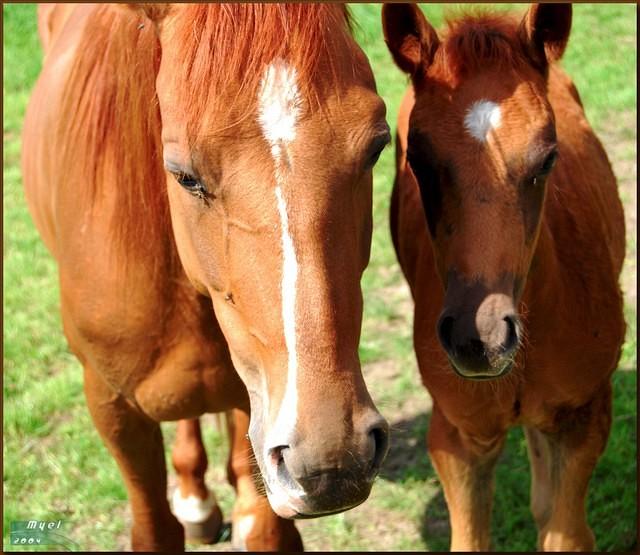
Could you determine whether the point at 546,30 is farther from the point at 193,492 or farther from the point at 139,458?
the point at 193,492

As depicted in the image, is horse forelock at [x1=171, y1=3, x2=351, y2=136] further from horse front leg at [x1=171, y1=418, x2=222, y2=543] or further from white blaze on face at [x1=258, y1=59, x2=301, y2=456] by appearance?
horse front leg at [x1=171, y1=418, x2=222, y2=543]

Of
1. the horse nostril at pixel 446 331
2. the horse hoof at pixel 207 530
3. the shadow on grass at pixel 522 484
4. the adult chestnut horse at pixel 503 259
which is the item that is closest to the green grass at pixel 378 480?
the shadow on grass at pixel 522 484

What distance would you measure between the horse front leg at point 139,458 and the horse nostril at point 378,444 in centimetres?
128

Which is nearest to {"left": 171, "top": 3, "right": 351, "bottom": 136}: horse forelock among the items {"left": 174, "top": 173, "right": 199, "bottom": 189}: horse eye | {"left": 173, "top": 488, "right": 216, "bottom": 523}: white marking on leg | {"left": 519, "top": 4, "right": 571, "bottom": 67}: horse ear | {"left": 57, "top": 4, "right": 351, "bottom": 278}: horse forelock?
{"left": 57, "top": 4, "right": 351, "bottom": 278}: horse forelock

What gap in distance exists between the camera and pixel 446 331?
2.63 metres

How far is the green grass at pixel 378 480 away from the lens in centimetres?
401

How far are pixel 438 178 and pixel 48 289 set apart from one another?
11.3 ft

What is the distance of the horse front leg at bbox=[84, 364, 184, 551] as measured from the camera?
10.5ft

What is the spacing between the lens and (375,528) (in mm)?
4035

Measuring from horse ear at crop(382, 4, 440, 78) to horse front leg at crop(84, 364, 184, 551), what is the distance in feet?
4.55

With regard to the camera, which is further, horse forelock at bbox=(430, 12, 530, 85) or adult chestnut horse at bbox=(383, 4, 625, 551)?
horse forelock at bbox=(430, 12, 530, 85)

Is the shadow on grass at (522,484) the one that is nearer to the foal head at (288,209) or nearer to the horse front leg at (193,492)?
the horse front leg at (193,492)

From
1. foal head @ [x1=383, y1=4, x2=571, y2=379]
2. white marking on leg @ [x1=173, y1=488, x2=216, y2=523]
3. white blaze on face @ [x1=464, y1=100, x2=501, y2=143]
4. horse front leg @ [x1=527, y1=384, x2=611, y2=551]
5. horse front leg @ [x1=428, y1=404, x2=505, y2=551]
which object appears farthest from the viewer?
white marking on leg @ [x1=173, y1=488, x2=216, y2=523]

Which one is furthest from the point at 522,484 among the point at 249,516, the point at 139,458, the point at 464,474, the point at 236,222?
the point at 236,222
